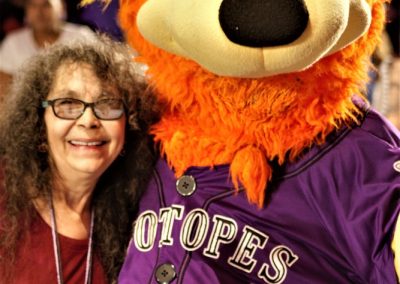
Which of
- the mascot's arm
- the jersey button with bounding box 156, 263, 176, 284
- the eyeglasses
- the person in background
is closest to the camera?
the mascot's arm

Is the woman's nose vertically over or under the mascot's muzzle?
under

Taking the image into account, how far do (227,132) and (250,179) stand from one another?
0.11 meters

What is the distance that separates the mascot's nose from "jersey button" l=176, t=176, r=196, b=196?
16.3 inches

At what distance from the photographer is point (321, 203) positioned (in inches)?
54.9

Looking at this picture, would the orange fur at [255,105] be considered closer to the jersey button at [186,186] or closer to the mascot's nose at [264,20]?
the jersey button at [186,186]

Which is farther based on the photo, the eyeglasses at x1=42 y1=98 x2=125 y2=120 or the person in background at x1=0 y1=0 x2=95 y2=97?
the person in background at x1=0 y1=0 x2=95 y2=97

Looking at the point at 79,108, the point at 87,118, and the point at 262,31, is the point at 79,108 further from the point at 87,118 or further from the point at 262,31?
the point at 262,31

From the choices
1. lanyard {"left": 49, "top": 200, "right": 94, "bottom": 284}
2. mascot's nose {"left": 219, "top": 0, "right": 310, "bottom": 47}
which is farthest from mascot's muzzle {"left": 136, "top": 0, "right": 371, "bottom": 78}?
lanyard {"left": 49, "top": 200, "right": 94, "bottom": 284}

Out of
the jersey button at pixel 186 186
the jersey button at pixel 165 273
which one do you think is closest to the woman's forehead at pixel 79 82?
the jersey button at pixel 186 186

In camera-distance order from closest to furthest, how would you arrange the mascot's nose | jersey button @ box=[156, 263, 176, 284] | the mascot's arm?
the mascot's nose < the mascot's arm < jersey button @ box=[156, 263, 176, 284]

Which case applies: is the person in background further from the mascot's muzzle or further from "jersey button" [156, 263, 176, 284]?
the mascot's muzzle

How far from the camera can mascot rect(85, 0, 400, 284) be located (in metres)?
1.33

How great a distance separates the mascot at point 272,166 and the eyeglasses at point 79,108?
0.15 m

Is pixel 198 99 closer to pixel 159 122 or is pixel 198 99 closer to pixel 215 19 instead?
pixel 159 122
